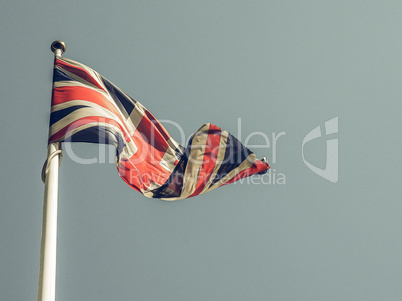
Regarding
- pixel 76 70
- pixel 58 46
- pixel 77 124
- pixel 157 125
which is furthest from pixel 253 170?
pixel 58 46

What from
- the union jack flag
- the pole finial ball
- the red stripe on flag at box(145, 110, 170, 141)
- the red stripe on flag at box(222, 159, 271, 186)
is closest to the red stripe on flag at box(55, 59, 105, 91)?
the union jack flag

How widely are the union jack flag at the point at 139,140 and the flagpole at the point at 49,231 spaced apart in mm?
838

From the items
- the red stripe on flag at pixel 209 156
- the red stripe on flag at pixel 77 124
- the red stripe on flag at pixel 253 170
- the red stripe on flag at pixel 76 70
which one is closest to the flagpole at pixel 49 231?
the red stripe on flag at pixel 77 124

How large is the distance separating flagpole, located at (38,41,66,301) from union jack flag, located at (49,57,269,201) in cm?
84

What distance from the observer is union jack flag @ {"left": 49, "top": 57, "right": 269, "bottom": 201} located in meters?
10.6

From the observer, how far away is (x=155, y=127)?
41.8 feet

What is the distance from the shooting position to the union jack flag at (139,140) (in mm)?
10609

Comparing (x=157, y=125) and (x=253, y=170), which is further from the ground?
(x=157, y=125)

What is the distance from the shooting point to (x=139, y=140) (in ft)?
40.6

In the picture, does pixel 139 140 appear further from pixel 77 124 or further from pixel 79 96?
pixel 77 124

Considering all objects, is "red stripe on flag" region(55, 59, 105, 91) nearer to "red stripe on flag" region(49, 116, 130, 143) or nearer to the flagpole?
"red stripe on flag" region(49, 116, 130, 143)

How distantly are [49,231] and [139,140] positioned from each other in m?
4.10

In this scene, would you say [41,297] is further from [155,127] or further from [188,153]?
[155,127]

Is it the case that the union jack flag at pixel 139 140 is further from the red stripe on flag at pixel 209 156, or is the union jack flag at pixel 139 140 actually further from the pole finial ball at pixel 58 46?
the pole finial ball at pixel 58 46
